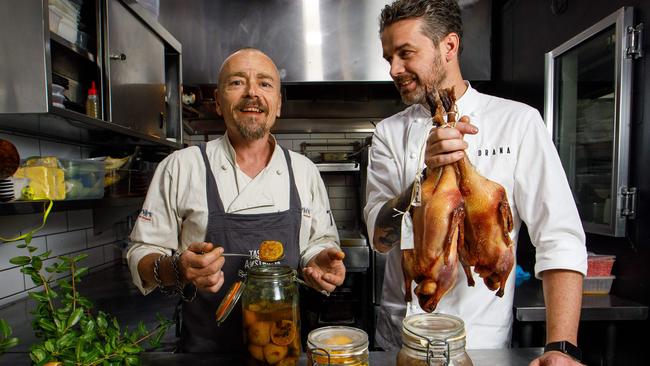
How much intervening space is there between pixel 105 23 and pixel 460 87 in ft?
5.60

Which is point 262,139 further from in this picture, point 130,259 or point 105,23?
point 105,23

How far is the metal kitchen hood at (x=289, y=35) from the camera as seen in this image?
131 inches

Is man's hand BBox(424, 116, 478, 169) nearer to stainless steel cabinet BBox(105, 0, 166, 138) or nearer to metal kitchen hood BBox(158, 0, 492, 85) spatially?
stainless steel cabinet BBox(105, 0, 166, 138)

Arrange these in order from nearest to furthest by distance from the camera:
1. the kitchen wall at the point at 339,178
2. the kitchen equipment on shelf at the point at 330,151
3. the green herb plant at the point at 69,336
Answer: the green herb plant at the point at 69,336
the kitchen equipment on shelf at the point at 330,151
the kitchen wall at the point at 339,178

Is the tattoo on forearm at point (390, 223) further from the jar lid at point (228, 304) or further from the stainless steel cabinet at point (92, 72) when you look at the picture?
the stainless steel cabinet at point (92, 72)

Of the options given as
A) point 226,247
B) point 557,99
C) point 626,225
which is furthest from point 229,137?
point 557,99

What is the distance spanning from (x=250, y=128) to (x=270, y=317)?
2.44 feet

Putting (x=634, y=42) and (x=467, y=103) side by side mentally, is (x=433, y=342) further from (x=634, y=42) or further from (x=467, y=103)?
(x=634, y=42)

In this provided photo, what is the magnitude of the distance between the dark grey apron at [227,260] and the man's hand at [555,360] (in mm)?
835

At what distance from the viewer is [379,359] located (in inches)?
41.4

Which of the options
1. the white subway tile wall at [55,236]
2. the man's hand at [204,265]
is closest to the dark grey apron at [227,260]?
the man's hand at [204,265]

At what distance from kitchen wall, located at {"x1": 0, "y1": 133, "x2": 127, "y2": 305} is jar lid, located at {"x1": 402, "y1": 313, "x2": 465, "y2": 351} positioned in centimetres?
151

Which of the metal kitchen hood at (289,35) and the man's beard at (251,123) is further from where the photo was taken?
the metal kitchen hood at (289,35)

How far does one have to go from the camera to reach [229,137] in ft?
5.04
